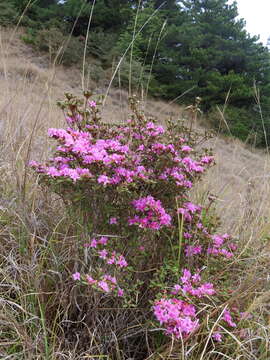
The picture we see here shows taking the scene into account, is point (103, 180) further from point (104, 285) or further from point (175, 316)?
point (175, 316)

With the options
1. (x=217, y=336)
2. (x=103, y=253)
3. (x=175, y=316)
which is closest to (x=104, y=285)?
(x=103, y=253)

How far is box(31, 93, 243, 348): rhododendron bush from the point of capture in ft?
3.36

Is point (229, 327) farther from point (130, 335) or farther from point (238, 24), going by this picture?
point (238, 24)

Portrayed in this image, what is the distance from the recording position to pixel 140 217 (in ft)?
3.76

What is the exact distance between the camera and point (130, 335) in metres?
1.12

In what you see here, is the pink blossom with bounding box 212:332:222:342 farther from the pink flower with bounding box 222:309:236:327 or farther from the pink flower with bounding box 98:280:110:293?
the pink flower with bounding box 98:280:110:293

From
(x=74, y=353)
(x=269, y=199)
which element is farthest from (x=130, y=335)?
(x=269, y=199)

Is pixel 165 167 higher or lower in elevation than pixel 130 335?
higher

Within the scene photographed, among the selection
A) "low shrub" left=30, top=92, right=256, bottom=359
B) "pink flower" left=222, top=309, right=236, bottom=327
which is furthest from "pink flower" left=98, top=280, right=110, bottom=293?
"pink flower" left=222, top=309, right=236, bottom=327

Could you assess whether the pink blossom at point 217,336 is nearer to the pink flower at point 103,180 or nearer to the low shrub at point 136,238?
the low shrub at point 136,238

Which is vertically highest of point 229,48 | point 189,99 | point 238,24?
point 238,24

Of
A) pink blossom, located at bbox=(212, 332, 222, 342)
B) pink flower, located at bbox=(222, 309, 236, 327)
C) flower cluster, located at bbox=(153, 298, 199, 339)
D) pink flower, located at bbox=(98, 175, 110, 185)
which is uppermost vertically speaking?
pink flower, located at bbox=(98, 175, 110, 185)

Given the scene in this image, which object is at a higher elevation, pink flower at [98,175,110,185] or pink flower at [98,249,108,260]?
pink flower at [98,175,110,185]

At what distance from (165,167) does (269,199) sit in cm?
134
